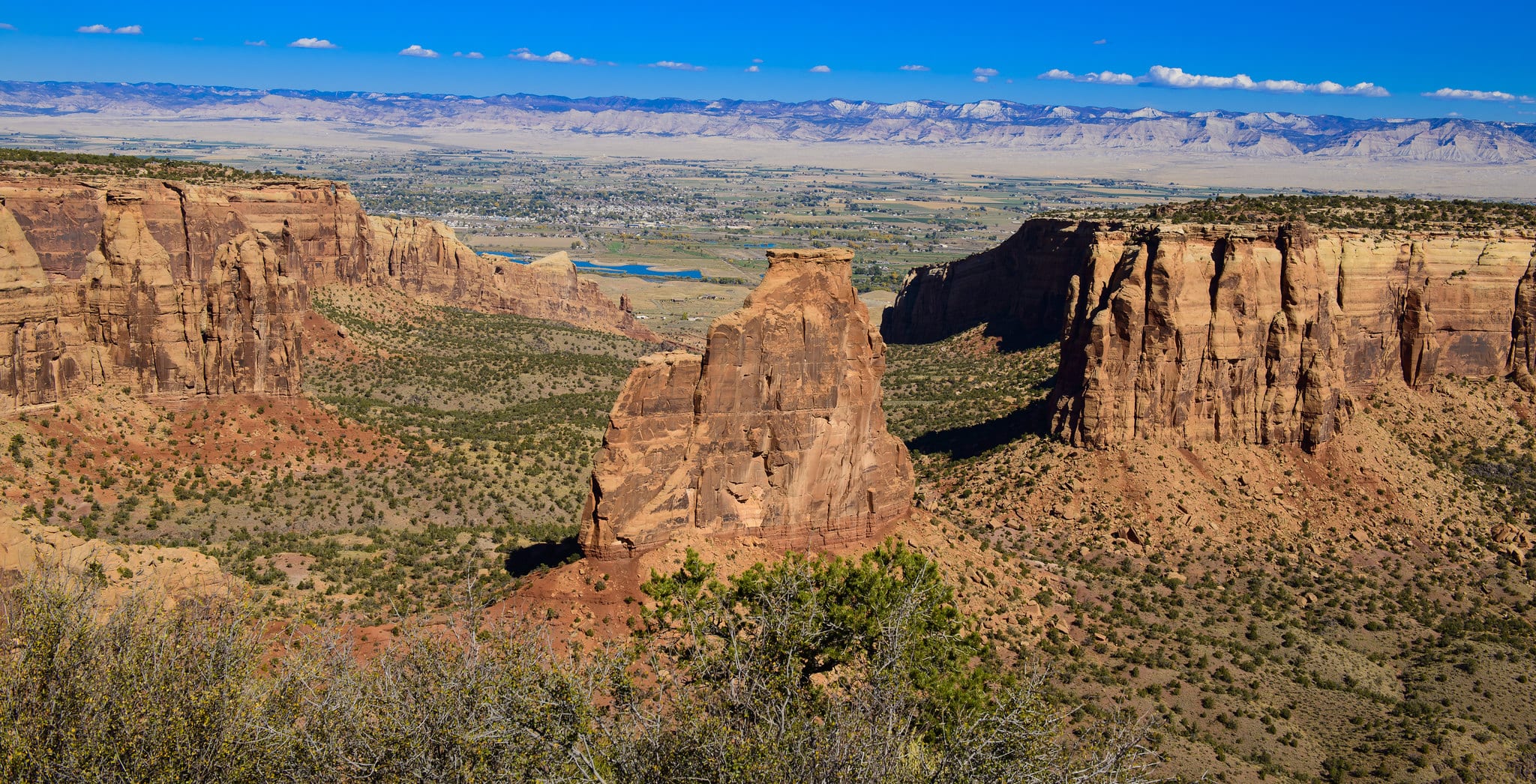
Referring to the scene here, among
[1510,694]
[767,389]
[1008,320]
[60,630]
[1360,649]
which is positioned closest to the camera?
[60,630]

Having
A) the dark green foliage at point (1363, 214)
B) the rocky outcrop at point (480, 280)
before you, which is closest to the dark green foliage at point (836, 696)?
the dark green foliage at point (1363, 214)

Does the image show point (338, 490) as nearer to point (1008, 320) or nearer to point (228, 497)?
point (228, 497)

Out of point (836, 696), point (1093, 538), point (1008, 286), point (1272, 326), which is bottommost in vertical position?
point (1093, 538)

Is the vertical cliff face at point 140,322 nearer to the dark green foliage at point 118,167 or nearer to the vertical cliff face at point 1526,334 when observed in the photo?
the dark green foliage at point 118,167

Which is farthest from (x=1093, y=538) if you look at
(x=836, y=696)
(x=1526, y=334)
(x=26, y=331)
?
(x=26, y=331)

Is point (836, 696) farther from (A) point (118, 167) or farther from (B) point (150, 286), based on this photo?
A: (A) point (118, 167)

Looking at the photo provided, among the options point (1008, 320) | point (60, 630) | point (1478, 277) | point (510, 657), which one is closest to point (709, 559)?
point (510, 657)
